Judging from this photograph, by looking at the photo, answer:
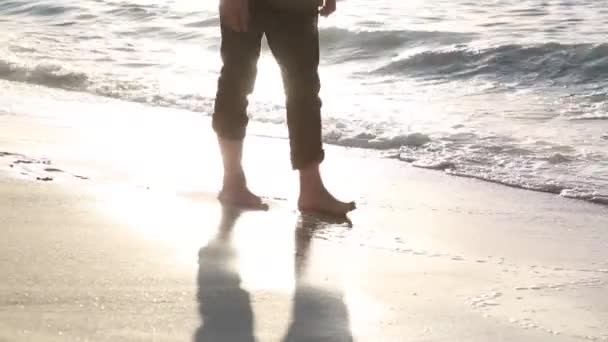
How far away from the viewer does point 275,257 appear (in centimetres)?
277

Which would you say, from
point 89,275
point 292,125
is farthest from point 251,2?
point 89,275

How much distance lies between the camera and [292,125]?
349 centimetres

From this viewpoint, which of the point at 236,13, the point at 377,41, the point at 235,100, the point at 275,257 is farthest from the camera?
the point at 377,41

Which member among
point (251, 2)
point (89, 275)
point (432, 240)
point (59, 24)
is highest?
point (251, 2)

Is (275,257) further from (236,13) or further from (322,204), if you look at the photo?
(236,13)

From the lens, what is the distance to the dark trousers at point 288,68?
11.1ft

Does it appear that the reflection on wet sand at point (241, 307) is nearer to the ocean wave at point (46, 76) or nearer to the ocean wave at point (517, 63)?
the ocean wave at point (46, 76)

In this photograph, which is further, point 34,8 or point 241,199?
point 34,8

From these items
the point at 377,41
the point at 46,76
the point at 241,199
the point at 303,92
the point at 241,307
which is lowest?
the point at 377,41

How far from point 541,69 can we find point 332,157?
3.68 m

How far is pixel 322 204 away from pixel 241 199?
283 millimetres

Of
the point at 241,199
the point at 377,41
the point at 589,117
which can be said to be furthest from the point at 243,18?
the point at 377,41

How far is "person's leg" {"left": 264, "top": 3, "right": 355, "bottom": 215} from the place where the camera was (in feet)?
11.1

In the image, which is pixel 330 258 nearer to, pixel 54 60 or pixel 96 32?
pixel 54 60
